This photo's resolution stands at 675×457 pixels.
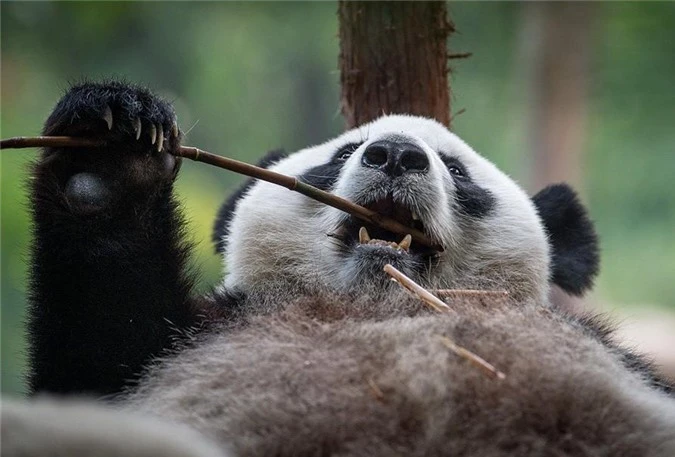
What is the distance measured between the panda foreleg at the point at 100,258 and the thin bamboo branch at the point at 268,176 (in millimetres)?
72

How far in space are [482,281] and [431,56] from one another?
162cm

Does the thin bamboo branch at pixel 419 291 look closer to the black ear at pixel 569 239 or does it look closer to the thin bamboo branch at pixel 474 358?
the thin bamboo branch at pixel 474 358

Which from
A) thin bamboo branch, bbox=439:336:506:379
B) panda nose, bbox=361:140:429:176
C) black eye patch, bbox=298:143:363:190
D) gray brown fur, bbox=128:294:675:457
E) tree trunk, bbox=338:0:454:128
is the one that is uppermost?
tree trunk, bbox=338:0:454:128

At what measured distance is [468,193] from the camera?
4215 millimetres

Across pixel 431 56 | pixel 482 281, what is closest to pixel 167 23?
pixel 431 56

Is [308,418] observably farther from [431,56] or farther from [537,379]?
[431,56]

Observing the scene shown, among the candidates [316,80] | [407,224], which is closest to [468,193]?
[407,224]

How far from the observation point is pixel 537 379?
2.95m

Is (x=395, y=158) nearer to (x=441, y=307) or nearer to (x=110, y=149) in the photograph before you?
(x=441, y=307)

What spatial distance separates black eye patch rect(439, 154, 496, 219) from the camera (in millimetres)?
4184

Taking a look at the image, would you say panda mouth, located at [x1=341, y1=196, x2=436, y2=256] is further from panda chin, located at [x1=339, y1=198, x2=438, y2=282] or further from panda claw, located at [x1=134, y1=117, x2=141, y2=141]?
panda claw, located at [x1=134, y1=117, x2=141, y2=141]

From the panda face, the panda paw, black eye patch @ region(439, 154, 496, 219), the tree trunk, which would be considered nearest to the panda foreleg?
the panda paw

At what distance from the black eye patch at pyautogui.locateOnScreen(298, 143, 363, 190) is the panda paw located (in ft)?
3.33

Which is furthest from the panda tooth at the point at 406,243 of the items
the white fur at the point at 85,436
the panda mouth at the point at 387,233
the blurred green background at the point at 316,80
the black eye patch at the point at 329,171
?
the blurred green background at the point at 316,80
